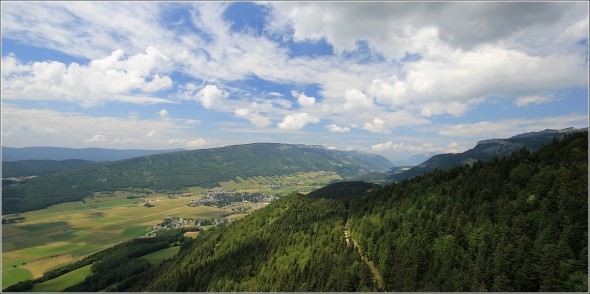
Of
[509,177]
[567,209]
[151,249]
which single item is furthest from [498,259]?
[151,249]

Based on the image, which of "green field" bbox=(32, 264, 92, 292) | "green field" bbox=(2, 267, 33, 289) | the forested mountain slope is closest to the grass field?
"green field" bbox=(32, 264, 92, 292)

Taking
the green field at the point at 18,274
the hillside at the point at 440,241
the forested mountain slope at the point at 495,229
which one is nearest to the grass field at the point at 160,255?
the hillside at the point at 440,241

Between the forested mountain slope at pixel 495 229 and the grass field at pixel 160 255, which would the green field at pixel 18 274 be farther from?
the forested mountain slope at pixel 495 229

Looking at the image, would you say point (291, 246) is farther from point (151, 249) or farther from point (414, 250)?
point (151, 249)

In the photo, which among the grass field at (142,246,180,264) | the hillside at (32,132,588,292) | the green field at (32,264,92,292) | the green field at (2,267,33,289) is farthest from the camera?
the grass field at (142,246,180,264)

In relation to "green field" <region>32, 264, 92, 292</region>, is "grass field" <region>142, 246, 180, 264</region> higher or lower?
higher

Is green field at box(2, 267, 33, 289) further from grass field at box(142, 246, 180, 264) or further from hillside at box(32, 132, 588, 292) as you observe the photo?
grass field at box(142, 246, 180, 264)
